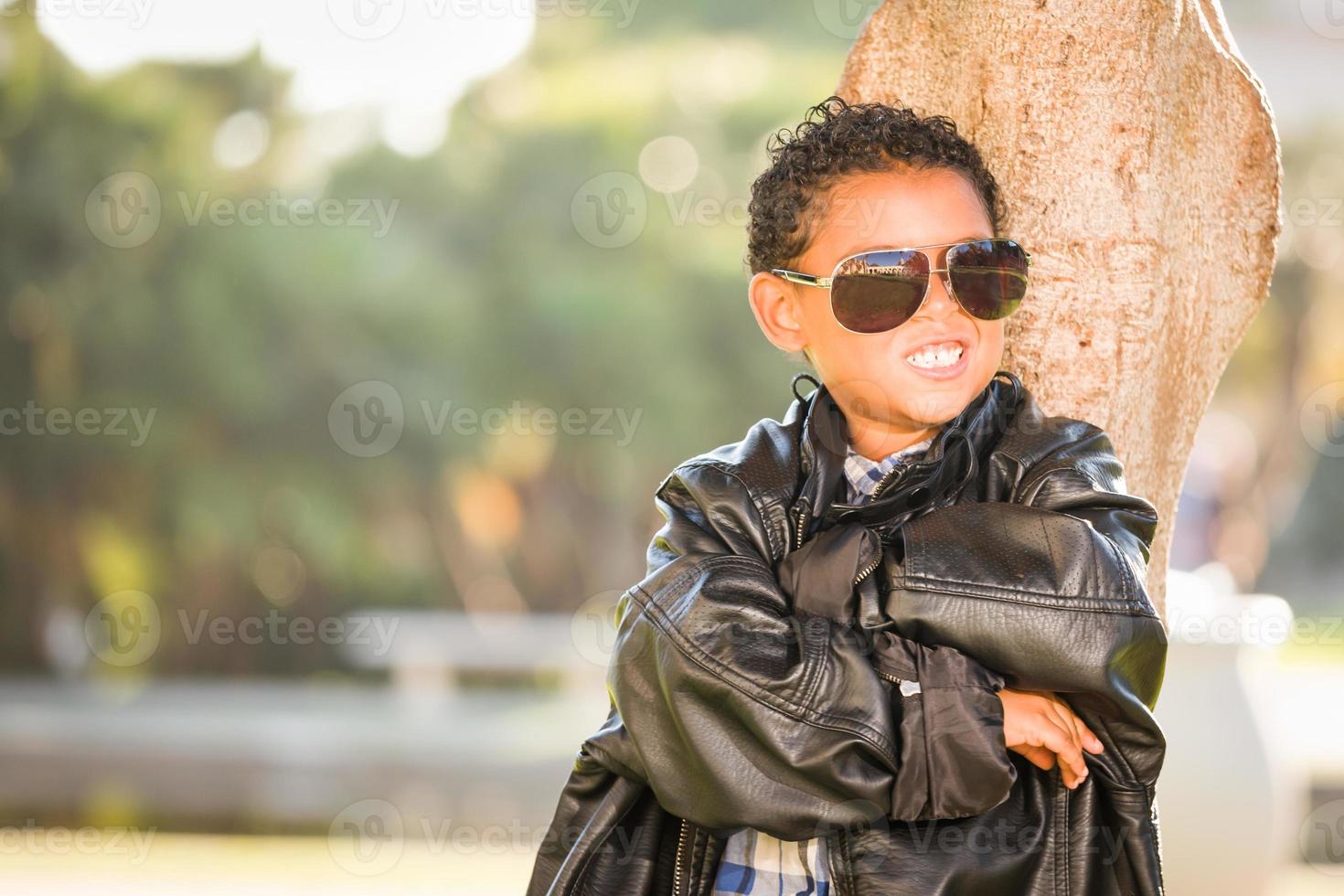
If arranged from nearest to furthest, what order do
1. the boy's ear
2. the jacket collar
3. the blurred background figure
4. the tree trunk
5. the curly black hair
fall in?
the jacket collar < the curly black hair < the boy's ear < the tree trunk < the blurred background figure

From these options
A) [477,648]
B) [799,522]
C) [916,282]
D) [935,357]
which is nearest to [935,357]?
[935,357]

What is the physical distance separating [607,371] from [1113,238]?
347 inches

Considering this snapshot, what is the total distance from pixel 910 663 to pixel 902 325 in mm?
455

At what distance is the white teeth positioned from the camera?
171 centimetres

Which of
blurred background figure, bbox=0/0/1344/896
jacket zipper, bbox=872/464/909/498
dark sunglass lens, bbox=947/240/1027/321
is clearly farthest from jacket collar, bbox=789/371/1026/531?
blurred background figure, bbox=0/0/1344/896

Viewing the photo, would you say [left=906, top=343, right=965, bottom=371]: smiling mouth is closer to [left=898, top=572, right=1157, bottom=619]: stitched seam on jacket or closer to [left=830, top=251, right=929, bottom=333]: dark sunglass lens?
[left=830, top=251, right=929, bottom=333]: dark sunglass lens

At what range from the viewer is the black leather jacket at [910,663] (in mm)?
1472

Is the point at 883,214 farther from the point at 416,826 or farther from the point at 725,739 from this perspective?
the point at 416,826

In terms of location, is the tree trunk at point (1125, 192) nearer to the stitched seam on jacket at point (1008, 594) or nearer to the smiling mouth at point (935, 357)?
the smiling mouth at point (935, 357)

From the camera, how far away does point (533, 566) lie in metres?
13.4

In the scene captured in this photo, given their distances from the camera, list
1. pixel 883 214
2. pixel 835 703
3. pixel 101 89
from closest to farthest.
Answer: pixel 835 703 < pixel 883 214 < pixel 101 89

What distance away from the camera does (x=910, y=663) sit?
1.51 metres

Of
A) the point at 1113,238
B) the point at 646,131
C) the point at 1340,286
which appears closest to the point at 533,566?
the point at 646,131

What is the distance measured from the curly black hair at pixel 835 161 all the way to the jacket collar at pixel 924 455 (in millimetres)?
229
